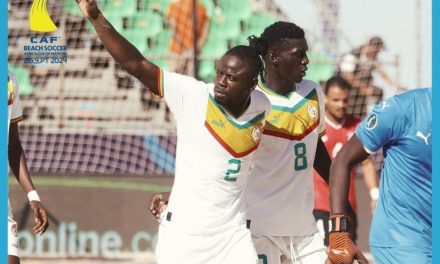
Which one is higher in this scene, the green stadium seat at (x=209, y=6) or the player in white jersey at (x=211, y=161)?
the green stadium seat at (x=209, y=6)

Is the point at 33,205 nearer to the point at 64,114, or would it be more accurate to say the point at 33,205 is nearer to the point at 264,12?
the point at 64,114

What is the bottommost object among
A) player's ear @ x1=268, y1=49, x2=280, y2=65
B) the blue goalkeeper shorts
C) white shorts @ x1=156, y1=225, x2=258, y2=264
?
white shorts @ x1=156, y1=225, x2=258, y2=264

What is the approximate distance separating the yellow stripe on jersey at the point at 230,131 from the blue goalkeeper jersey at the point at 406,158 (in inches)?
39.9

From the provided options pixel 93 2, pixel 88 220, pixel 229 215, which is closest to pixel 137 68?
pixel 93 2

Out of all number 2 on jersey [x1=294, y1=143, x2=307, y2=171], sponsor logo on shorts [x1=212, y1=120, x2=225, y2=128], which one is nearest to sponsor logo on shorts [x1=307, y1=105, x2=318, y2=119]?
number 2 on jersey [x1=294, y1=143, x2=307, y2=171]

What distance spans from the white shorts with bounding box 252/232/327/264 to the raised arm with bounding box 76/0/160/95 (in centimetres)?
130

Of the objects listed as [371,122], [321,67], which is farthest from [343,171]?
[321,67]

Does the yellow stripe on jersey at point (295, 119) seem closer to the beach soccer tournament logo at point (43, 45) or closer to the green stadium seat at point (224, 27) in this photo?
the green stadium seat at point (224, 27)

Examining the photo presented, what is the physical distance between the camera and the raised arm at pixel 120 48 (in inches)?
201

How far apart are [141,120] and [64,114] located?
0.94 metres

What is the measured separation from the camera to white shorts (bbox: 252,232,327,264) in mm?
6227

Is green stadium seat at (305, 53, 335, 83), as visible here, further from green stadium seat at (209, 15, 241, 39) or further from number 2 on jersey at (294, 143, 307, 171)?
number 2 on jersey at (294, 143, 307, 171)

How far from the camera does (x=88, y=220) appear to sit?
1159 centimetres

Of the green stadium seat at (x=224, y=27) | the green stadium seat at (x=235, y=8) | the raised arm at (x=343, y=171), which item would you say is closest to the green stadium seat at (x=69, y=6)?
the green stadium seat at (x=224, y=27)
